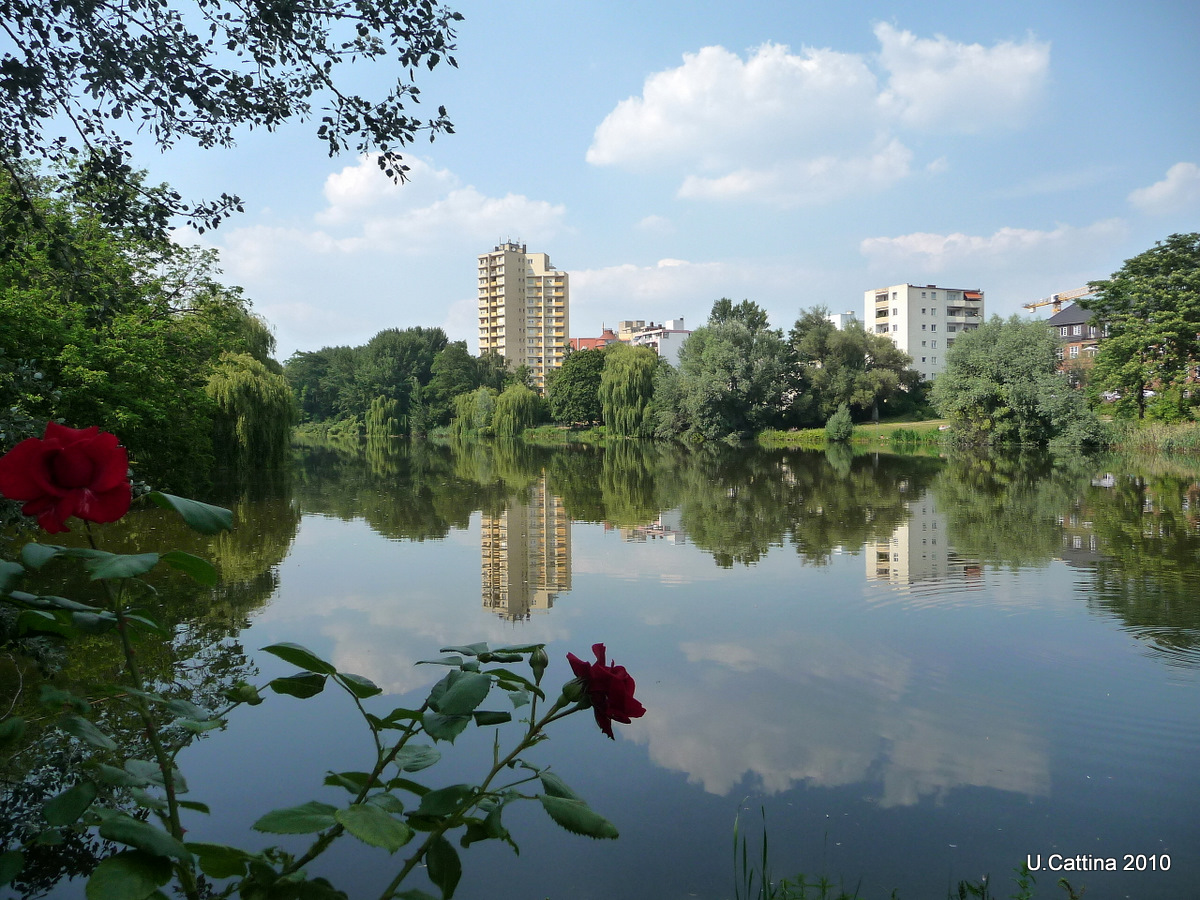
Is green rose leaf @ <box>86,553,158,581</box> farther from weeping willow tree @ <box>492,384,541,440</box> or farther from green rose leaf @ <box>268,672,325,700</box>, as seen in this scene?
weeping willow tree @ <box>492,384,541,440</box>

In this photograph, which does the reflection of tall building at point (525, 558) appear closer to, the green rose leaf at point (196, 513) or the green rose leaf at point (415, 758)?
the green rose leaf at point (415, 758)

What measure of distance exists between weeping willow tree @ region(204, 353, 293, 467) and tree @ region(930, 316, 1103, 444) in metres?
28.1

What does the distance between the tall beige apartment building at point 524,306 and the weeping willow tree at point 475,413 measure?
133 ft

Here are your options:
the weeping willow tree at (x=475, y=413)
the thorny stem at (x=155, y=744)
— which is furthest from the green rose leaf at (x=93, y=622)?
the weeping willow tree at (x=475, y=413)

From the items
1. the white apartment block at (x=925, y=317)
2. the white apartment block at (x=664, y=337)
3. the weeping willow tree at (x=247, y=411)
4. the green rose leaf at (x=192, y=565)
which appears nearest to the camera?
the green rose leaf at (x=192, y=565)

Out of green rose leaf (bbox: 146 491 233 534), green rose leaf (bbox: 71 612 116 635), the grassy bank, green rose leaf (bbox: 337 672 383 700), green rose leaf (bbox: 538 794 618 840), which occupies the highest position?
the grassy bank

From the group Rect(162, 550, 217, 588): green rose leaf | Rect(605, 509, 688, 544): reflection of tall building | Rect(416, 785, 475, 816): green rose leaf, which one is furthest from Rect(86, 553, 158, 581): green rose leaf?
Rect(605, 509, 688, 544): reflection of tall building

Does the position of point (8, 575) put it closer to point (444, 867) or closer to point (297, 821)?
point (297, 821)

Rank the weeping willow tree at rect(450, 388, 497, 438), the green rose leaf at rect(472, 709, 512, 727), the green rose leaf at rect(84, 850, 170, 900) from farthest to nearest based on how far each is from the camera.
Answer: the weeping willow tree at rect(450, 388, 497, 438) → the green rose leaf at rect(472, 709, 512, 727) → the green rose leaf at rect(84, 850, 170, 900)

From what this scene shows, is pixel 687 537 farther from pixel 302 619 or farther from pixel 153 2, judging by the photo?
pixel 153 2

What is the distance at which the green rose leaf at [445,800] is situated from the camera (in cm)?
153

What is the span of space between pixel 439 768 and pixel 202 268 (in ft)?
55.6

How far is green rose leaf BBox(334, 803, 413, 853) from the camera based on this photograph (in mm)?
1278

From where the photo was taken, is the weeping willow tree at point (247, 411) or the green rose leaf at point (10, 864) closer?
the green rose leaf at point (10, 864)
